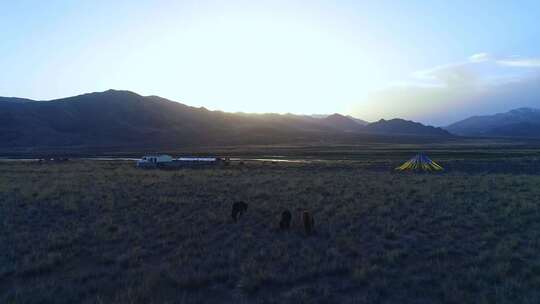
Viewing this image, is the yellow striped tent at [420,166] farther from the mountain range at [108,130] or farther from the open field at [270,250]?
the mountain range at [108,130]

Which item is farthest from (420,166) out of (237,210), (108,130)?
(108,130)

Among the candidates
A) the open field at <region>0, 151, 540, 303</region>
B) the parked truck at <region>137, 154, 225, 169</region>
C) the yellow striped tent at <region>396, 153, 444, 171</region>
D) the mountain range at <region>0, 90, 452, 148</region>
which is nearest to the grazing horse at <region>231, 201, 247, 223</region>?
the open field at <region>0, 151, 540, 303</region>

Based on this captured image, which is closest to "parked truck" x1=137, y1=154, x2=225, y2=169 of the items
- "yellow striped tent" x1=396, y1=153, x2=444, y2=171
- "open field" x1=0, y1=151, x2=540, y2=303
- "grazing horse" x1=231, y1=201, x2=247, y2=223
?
"yellow striped tent" x1=396, y1=153, x2=444, y2=171

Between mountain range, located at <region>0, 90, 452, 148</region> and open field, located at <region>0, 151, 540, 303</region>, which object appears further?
mountain range, located at <region>0, 90, 452, 148</region>

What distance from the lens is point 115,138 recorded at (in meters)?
160

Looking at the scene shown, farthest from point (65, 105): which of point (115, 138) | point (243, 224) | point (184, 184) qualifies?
point (243, 224)

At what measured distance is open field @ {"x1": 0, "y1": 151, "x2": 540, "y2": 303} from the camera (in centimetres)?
794

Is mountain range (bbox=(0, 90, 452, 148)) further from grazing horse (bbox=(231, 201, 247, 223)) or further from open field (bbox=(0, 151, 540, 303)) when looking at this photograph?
grazing horse (bbox=(231, 201, 247, 223))

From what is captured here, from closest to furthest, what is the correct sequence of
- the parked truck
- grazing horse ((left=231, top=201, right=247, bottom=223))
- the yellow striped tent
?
grazing horse ((left=231, top=201, right=247, bottom=223)) < the yellow striped tent < the parked truck

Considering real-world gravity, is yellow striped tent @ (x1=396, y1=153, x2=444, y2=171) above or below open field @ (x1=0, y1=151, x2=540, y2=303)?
above

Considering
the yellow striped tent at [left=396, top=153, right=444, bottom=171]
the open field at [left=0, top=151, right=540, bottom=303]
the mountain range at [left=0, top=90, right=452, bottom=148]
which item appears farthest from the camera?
the mountain range at [left=0, top=90, right=452, bottom=148]

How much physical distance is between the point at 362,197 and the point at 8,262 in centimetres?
1426

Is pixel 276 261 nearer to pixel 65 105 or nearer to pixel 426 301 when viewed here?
pixel 426 301

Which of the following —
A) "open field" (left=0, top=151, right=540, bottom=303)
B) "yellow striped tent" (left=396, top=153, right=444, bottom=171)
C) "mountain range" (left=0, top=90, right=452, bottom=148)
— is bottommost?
"open field" (left=0, top=151, right=540, bottom=303)
